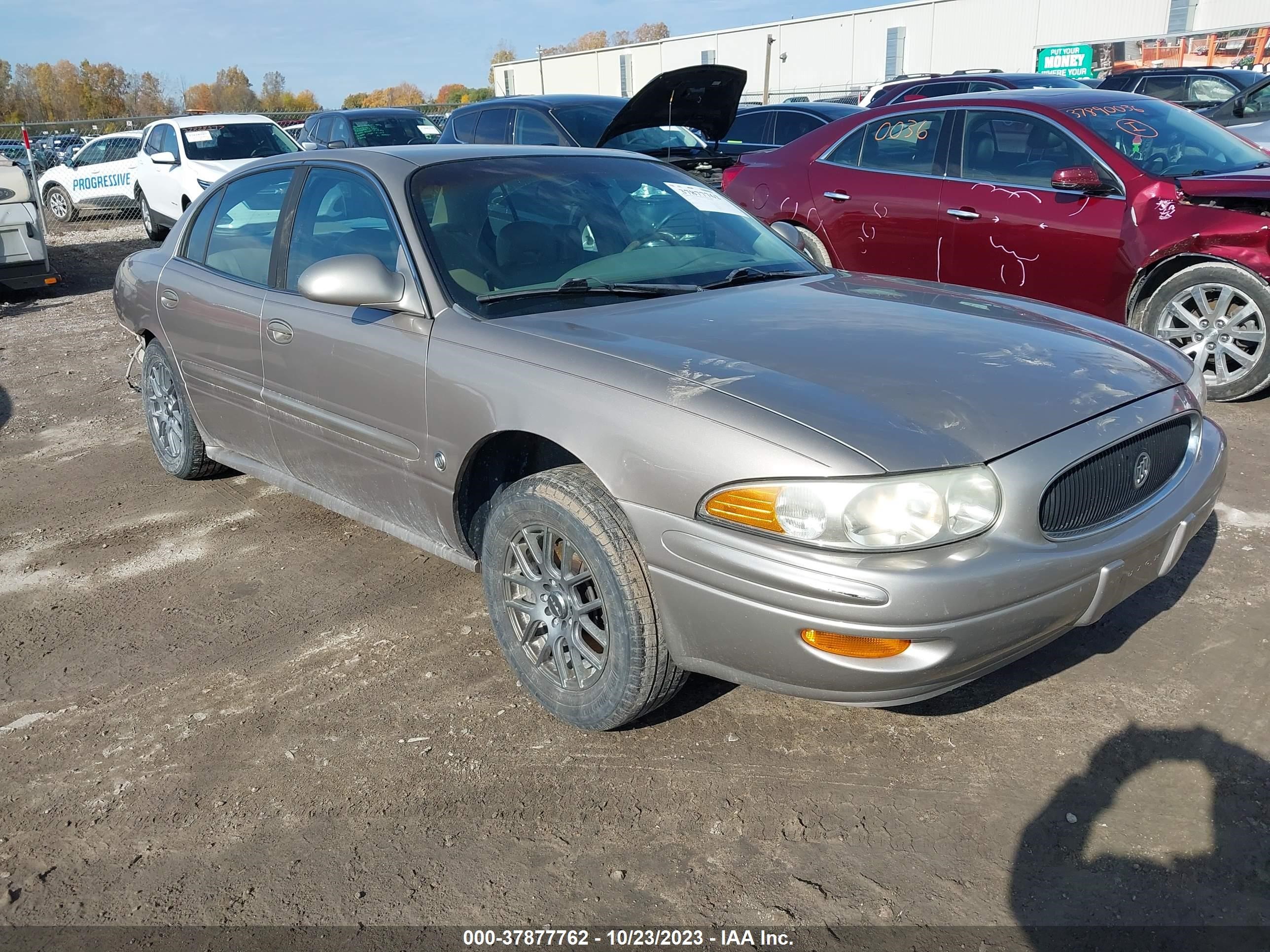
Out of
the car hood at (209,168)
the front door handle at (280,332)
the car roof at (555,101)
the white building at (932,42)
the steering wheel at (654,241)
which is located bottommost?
the front door handle at (280,332)

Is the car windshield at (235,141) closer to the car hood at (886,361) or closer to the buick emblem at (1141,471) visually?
the car hood at (886,361)

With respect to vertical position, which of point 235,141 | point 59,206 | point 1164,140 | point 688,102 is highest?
point 688,102

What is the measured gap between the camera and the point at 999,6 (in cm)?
4238

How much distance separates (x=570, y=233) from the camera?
3.68 m

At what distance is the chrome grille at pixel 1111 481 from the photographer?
2604mm

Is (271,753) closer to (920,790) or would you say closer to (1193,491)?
(920,790)

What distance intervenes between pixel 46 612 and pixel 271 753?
1.56 m

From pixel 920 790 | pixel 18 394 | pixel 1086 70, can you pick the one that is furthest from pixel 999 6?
pixel 920 790

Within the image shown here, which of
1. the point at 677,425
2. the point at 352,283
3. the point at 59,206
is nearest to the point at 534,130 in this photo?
the point at 352,283

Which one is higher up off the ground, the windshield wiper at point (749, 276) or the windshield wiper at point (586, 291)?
the windshield wiper at point (586, 291)

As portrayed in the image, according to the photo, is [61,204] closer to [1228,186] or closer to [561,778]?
[1228,186]

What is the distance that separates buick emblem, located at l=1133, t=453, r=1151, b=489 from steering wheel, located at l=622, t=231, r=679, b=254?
5.69 ft

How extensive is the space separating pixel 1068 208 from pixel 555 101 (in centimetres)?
584

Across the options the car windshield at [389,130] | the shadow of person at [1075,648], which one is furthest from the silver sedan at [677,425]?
the car windshield at [389,130]
